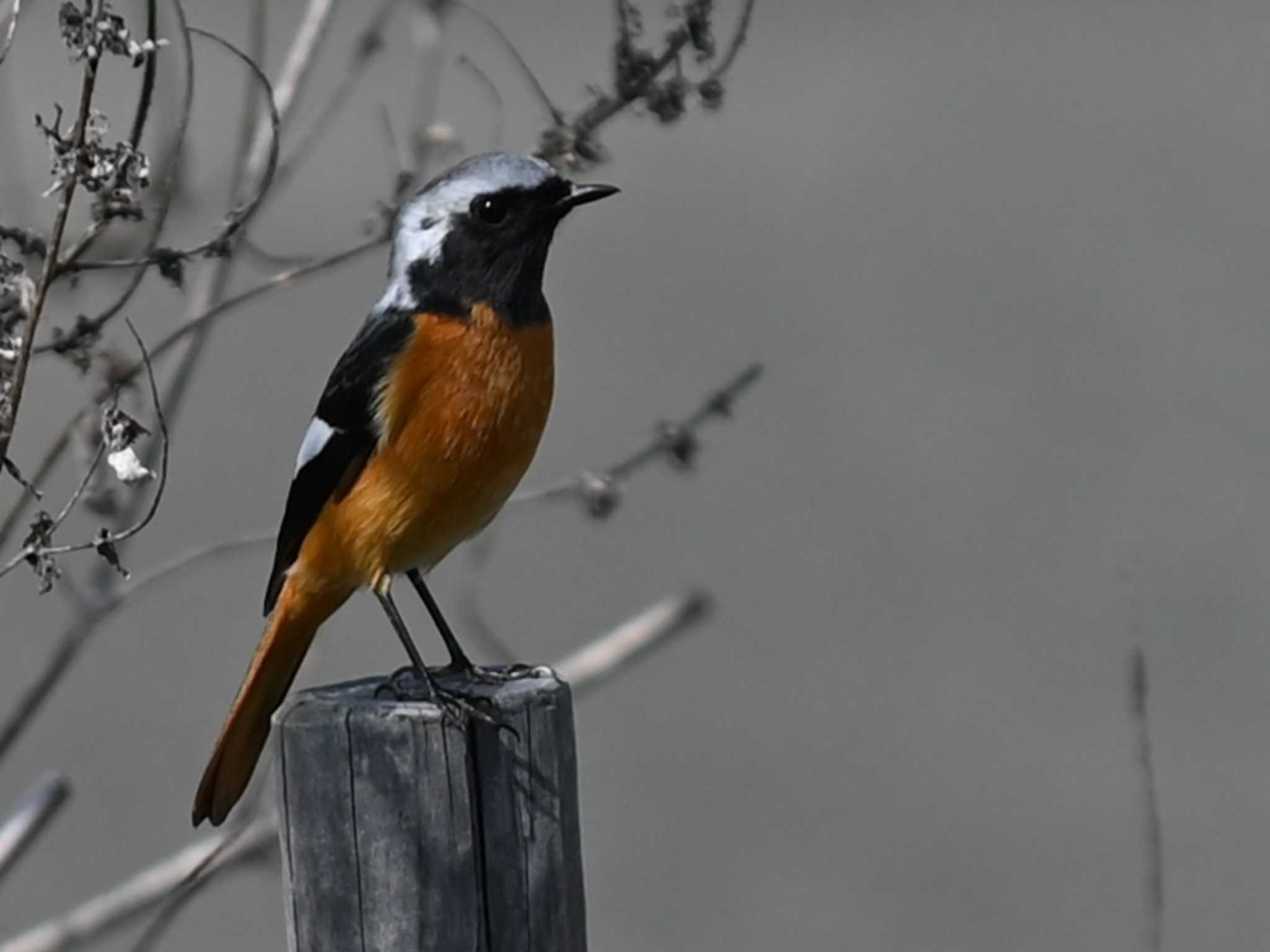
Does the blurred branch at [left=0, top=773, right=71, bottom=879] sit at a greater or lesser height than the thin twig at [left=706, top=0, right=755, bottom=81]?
lesser

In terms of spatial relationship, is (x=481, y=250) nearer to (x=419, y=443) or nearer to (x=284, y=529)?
(x=419, y=443)

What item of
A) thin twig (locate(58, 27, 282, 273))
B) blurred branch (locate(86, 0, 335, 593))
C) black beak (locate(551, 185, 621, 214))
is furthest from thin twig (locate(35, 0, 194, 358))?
black beak (locate(551, 185, 621, 214))

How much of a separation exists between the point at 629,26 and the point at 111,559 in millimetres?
1183

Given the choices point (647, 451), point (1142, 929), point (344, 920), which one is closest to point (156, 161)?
point (647, 451)

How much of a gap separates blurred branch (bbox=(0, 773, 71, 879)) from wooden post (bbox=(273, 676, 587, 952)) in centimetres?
81

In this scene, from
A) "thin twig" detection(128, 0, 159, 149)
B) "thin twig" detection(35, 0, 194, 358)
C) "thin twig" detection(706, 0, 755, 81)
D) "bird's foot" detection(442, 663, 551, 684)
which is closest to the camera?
"thin twig" detection(128, 0, 159, 149)

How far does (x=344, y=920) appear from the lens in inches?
107

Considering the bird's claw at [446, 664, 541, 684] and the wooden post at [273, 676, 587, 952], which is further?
the bird's claw at [446, 664, 541, 684]

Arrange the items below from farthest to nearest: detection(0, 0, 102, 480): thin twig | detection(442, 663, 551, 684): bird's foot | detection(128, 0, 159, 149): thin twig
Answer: detection(442, 663, 551, 684): bird's foot → detection(128, 0, 159, 149): thin twig → detection(0, 0, 102, 480): thin twig

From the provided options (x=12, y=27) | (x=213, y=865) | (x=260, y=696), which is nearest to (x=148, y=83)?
(x=12, y=27)

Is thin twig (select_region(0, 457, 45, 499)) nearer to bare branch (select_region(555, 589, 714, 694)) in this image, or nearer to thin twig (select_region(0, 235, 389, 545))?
thin twig (select_region(0, 235, 389, 545))

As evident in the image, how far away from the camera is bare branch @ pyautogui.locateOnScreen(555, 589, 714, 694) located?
4.17m

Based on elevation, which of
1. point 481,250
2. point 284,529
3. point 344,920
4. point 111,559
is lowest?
point 344,920

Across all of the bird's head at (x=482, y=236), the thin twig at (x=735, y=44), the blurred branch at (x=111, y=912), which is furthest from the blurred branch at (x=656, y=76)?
the blurred branch at (x=111, y=912)
